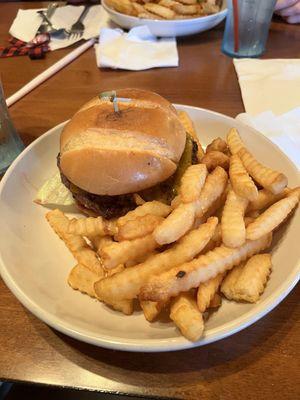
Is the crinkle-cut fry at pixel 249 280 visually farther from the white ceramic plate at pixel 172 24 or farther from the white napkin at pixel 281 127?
the white ceramic plate at pixel 172 24

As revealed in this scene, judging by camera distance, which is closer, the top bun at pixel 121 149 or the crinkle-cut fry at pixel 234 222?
the crinkle-cut fry at pixel 234 222

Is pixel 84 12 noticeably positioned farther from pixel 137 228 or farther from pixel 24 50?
pixel 137 228

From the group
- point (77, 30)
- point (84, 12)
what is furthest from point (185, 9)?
point (84, 12)

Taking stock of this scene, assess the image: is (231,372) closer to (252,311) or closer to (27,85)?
(252,311)

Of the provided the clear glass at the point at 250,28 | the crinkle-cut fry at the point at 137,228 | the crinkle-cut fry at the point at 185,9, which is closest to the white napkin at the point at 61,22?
the crinkle-cut fry at the point at 185,9

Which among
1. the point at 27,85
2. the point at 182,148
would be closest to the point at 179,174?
the point at 182,148

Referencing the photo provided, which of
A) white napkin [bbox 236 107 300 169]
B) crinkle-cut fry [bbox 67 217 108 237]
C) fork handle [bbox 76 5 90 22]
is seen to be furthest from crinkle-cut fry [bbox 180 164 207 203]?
fork handle [bbox 76 5 90 22]

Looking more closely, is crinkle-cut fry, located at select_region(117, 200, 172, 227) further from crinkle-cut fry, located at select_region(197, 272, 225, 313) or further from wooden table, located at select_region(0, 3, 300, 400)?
wooden table, located at select_region(0, 3, 300, 400)
